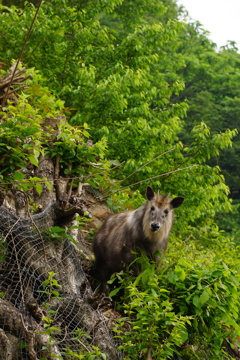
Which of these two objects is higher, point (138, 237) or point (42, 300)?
point (138, 237)

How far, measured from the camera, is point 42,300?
609 cm

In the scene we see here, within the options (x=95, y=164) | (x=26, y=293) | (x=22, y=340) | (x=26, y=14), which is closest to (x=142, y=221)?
(x=95, y=164)

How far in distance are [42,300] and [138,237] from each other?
239 centimetres

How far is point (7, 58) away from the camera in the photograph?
15969mm

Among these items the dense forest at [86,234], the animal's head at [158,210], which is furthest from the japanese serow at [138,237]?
the dense forest at [86,234]

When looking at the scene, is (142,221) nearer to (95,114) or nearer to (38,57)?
(95,114)

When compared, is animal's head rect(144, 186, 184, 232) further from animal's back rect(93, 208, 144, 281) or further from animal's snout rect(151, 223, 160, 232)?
animal's back rect(93, 208, 144, 281)

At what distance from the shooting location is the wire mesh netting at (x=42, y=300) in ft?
17.5

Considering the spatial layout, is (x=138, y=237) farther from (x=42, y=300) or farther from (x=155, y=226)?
(x=42, y=300)

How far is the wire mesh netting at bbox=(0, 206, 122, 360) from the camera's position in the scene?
17.5 ft

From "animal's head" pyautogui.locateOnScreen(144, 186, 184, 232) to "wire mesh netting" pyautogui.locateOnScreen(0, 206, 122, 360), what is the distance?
1.43m

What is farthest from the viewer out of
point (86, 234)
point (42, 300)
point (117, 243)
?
point (86, 234)

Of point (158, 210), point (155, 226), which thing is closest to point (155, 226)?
point (155, 226)

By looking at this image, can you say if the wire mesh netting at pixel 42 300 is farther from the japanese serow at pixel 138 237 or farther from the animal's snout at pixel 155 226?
the animal's snout at pixel 155 226
